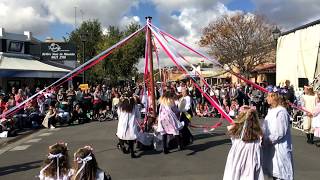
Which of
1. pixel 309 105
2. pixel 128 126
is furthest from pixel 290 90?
pixel 128 126

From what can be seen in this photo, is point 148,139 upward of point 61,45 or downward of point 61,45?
downward

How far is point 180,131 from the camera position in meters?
11.0

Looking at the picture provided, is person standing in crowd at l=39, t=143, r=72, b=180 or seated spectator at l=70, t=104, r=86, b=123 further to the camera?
seated spectator at l=70, t=104, r=86, b=123

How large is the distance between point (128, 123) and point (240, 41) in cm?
3279

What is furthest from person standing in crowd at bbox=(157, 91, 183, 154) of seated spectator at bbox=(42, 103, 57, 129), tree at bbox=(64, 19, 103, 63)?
tree at bbox=(64, 19, 103, 63)

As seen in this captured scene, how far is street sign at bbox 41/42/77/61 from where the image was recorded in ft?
121

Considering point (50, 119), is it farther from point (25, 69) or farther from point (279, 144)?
point (25, 69)

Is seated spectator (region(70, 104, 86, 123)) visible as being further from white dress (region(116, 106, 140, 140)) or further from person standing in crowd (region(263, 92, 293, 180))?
person standing in crowd (region(263, 92, 293, 180))

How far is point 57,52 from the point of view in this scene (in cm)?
3753

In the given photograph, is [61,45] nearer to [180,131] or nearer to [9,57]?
[9,57]

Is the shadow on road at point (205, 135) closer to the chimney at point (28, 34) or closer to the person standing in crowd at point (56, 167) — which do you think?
the person standing in crowd at point (56, 167)

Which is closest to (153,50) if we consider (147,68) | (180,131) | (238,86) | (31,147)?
(147,68)

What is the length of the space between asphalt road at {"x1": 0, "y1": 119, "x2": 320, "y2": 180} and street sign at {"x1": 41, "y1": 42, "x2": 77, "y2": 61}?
79.0ft

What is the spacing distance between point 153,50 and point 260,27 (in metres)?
30.0
